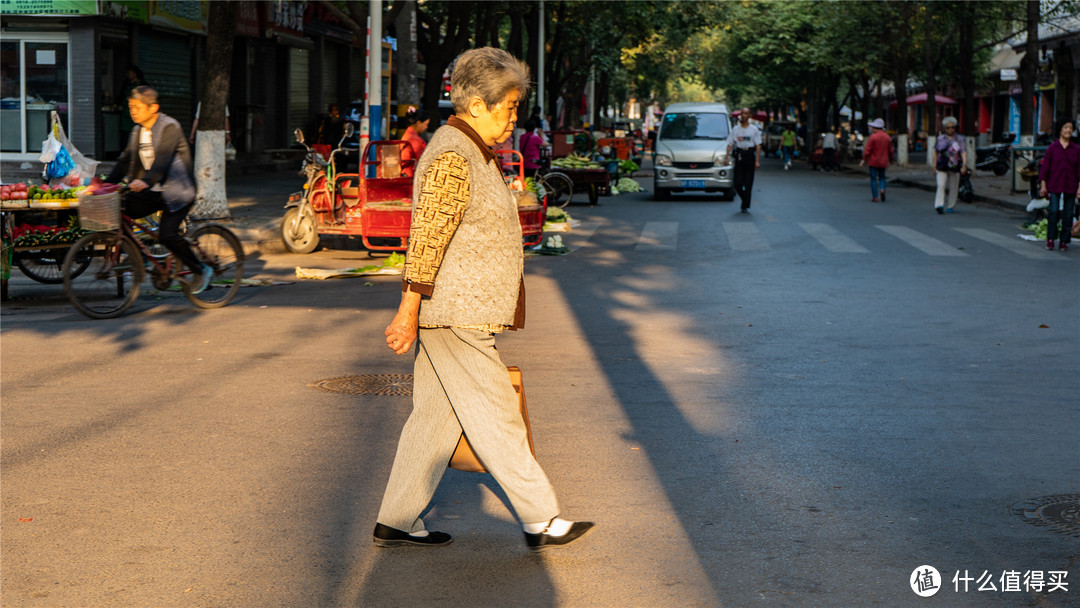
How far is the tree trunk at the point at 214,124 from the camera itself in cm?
1683

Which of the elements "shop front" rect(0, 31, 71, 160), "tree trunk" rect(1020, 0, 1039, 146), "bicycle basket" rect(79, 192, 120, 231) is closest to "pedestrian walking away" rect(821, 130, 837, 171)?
"tree trunk" rect(1020, 0, 1039, 146)

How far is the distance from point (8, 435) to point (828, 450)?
4034 mm

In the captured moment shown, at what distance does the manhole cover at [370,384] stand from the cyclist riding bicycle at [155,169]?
3.32 m

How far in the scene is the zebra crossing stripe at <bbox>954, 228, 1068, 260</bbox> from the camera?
1484 centimetres

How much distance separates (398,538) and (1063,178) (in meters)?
13.1

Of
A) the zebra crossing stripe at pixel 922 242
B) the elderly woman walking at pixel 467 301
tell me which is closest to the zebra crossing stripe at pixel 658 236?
the zebra crossing stripe at pixel 922 242

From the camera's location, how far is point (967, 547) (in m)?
4.45

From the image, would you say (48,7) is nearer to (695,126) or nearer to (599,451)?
(695,126)

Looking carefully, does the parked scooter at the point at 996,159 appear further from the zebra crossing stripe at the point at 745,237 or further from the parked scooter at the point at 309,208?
the parked scooter at the point at 309,208

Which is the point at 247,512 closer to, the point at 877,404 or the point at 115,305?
Answer: the point at 877,404

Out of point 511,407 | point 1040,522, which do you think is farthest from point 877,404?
point 511,407

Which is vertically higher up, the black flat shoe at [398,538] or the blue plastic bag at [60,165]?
the blue plastic bag at [60,165]

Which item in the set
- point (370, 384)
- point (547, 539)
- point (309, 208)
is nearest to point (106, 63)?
point (309, 208)

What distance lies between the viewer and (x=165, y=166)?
9.93 metres
